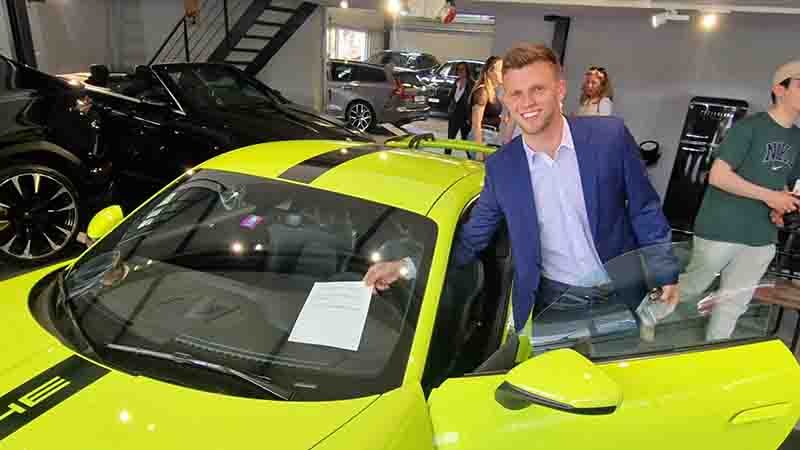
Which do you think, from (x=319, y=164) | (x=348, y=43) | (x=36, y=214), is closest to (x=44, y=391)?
(x=319, y=164)

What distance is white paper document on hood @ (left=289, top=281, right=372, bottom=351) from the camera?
1.50 metres

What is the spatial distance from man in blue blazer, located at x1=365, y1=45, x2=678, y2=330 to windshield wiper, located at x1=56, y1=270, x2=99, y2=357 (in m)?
1.02

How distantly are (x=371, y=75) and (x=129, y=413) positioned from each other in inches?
383

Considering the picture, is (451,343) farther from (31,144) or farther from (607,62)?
(607,62)

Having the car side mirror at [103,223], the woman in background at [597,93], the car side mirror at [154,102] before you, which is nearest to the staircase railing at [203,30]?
the car side mirror at [154,102]

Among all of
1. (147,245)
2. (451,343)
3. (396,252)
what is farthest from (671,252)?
(147,245)

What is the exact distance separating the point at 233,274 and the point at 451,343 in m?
0.71

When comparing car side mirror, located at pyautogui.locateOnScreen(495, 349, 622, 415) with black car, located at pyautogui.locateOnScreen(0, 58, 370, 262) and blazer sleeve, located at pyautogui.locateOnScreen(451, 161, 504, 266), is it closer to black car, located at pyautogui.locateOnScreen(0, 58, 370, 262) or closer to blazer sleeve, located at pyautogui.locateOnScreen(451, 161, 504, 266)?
blazer sleeve, located at pyautogui.locateOnScreen(451, 161, 504, 266)

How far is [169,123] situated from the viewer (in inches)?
192

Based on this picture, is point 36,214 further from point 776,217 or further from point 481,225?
point 776,217

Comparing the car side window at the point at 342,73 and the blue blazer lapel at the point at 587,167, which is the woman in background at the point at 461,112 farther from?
the blue blazer lapel at the point at 587,167

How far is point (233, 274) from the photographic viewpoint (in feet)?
5.85

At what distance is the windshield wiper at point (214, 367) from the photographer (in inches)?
51.4

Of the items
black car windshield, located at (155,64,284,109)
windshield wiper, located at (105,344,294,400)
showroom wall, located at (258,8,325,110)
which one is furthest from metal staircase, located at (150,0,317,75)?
windshield wiper, located at (105,344,294,400)
